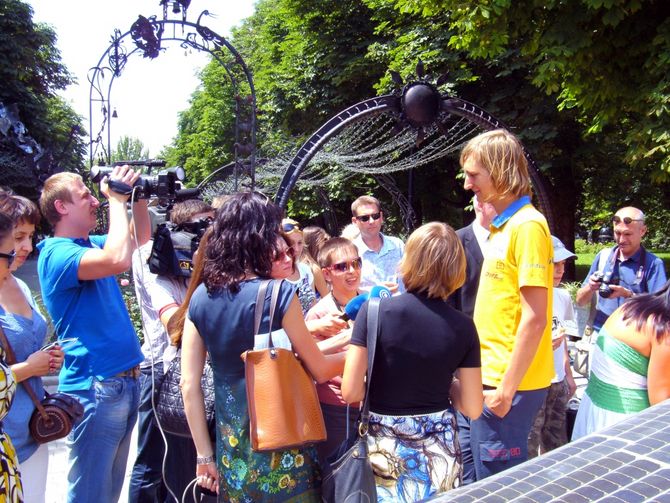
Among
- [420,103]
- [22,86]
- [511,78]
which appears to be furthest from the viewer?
[22,86]

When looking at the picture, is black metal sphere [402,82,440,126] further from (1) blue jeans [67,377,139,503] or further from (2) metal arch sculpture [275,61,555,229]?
(1) blue jeans [67,377,139,503]

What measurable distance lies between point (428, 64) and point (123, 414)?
517 inches

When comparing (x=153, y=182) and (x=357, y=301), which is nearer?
(x=357, y=301)

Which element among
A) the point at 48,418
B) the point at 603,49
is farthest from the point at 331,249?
the point at 603,49

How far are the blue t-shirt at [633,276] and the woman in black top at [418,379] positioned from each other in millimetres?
3283

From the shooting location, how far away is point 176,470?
309 cm

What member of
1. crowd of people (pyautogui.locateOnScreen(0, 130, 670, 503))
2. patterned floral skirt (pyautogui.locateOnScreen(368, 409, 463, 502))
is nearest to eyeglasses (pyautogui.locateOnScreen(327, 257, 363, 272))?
crowd of people (pyautogui.locateOnScreen(0, 130, 670, 503))

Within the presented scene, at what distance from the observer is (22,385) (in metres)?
2.68

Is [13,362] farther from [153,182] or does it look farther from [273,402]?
[273,402]

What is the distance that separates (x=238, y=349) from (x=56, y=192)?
1.35 m

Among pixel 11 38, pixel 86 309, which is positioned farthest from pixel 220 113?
pixel 86 309

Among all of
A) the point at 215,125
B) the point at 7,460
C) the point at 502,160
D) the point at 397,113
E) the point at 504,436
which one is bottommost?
the point at 504,436

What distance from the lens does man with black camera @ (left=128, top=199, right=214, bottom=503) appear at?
3086mm

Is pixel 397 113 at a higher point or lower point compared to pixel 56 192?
higher
